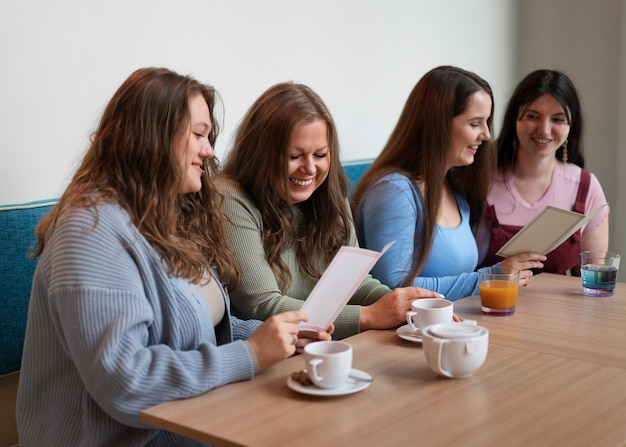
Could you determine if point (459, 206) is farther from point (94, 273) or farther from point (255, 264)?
point (94, 273)

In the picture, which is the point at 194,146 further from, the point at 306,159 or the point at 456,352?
the point at 456,352

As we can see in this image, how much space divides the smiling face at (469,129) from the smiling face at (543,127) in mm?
370

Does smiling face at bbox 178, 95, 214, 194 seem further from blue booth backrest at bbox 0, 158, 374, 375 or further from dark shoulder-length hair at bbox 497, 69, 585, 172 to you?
dark shoulder-length hair at bbox 497, 69, 585, 172

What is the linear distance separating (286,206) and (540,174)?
1.18 metres

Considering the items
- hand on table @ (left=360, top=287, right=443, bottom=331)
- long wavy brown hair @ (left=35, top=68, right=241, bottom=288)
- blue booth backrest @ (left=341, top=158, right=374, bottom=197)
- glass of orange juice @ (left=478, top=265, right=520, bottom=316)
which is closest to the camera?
long wavy brown hair @ (left=35, top=68, right=241, bottom=288)

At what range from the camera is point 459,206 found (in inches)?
102

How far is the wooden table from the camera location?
113 cm

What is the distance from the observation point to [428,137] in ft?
7.96

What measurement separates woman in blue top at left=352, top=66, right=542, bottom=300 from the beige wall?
57.8 inches

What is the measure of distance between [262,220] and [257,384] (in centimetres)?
70

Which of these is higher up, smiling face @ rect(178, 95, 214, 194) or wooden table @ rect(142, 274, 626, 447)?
smiling face @ rect(178, 95, 214, 194)

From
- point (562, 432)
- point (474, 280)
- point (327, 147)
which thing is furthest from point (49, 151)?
point (562, 432)

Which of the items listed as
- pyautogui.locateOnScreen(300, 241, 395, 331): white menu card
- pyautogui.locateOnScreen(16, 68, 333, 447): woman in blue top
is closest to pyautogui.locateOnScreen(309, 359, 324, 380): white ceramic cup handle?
pyautogui.locateOnScreen(16, 68, 333, 447): woman in blue top

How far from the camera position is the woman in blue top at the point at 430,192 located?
2291 mm
